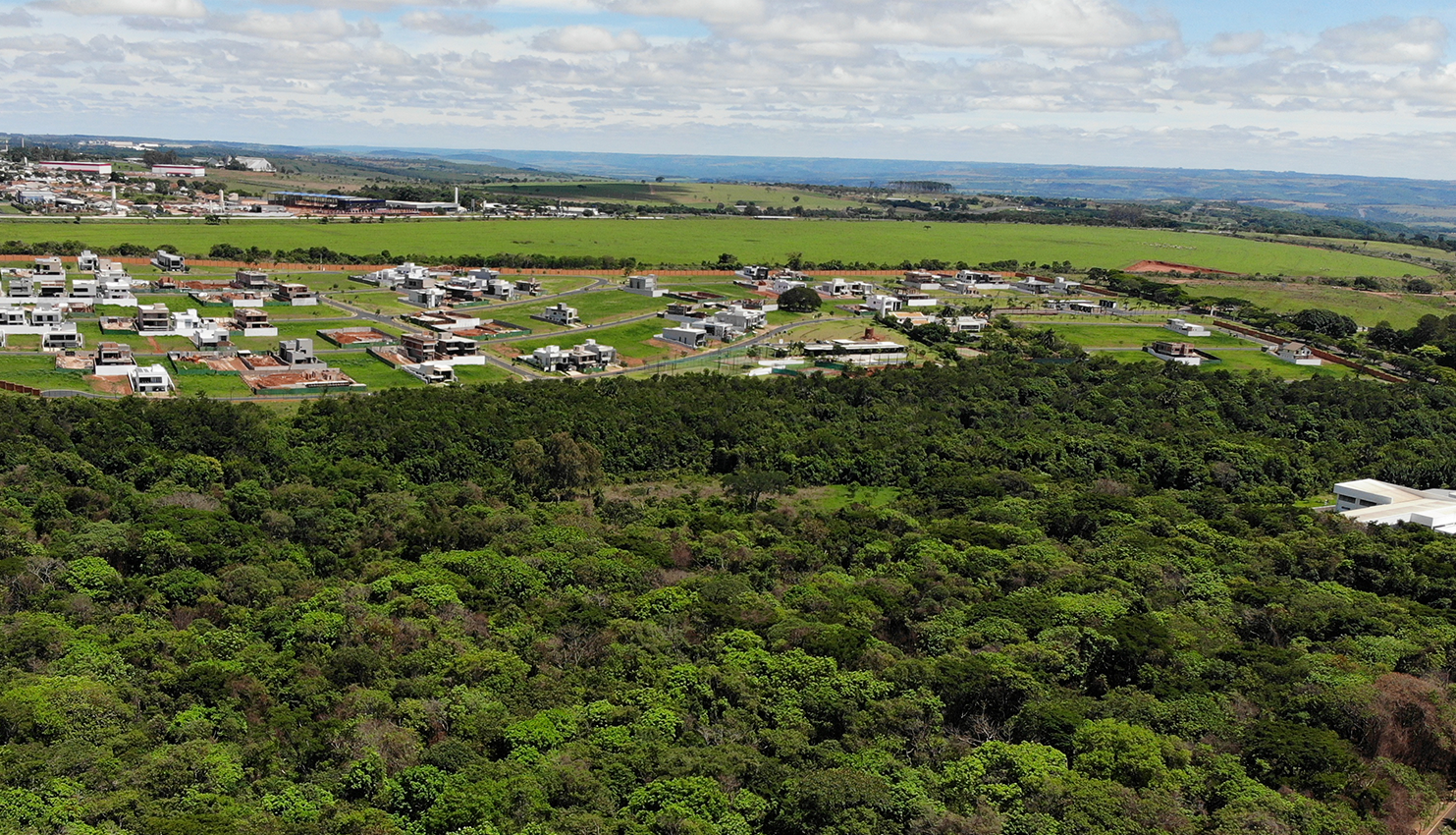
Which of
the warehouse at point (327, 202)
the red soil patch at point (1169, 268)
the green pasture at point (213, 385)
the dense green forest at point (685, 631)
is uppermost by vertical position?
the warehouse at point (327, 202)

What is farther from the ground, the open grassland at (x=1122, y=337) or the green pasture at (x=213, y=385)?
the open grassland at (x=1122, y=337)

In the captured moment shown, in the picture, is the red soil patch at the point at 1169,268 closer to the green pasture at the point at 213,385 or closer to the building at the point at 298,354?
the building at the point at 298,354

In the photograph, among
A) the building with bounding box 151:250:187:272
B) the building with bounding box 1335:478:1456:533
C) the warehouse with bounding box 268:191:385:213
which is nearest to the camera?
the building with bounding box 1335:478:1456:533

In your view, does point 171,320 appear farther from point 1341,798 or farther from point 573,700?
point 1341,798

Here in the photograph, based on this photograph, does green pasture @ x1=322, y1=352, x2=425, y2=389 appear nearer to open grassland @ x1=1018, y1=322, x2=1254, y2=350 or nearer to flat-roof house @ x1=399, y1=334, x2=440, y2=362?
flat-roof house @ x1=399, y1=334, x2=440, y2=362

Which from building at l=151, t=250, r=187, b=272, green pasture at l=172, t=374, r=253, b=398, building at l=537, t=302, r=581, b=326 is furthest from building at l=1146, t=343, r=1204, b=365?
building at l=151, t=250, r=187, b=272

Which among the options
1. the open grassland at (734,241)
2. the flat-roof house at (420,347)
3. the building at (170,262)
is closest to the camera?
the flat-roof house at (420,347)

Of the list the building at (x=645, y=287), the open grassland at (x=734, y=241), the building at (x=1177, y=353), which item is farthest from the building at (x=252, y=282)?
the building at (x=1177, y=353)
